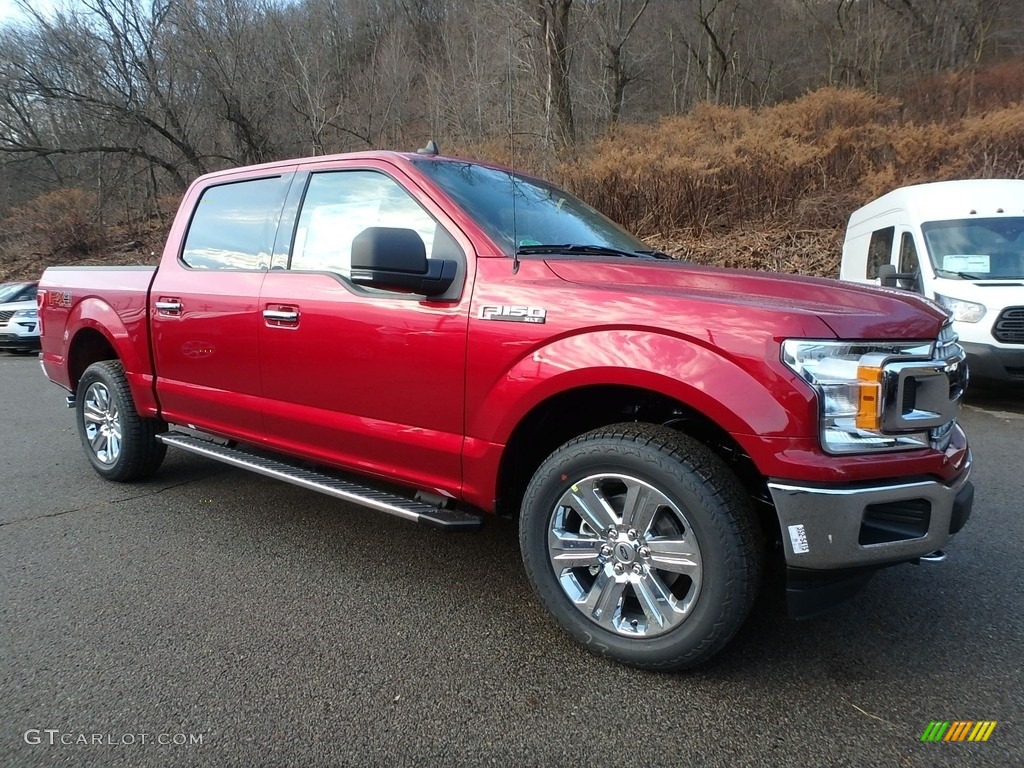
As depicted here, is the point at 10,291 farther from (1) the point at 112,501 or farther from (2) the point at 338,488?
(2) the point at 338,488

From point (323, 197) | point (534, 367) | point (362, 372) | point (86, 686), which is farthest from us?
point (323, 197)

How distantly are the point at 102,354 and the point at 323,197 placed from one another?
2719 millimetres

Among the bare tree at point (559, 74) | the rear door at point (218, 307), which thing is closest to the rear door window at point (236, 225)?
the rear door at point (218, 307)

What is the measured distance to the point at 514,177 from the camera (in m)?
3.58

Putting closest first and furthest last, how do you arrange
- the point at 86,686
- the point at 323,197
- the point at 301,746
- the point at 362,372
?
1. the point at 301,746
2. the point at 86,686
3. the point at 362,372
4. the point at 323,197

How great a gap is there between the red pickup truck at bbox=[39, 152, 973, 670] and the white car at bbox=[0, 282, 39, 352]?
13160mm

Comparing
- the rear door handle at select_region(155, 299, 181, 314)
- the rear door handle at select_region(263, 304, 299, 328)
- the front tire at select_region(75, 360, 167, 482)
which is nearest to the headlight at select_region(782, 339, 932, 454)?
the rear door handle at select_region(263, 304, 299, 328)

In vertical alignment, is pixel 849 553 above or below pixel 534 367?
below

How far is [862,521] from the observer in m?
2.09

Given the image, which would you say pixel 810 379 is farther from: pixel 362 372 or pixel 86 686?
pixel 86 686

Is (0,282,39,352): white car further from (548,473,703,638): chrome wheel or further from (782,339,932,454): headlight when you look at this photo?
(782,339,932,454): headlight

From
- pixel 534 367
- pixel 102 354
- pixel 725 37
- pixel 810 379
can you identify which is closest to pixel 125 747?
pixel 534 367

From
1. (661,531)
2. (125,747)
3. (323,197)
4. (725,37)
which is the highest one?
(725,37)

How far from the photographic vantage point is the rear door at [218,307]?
3.59 meters
